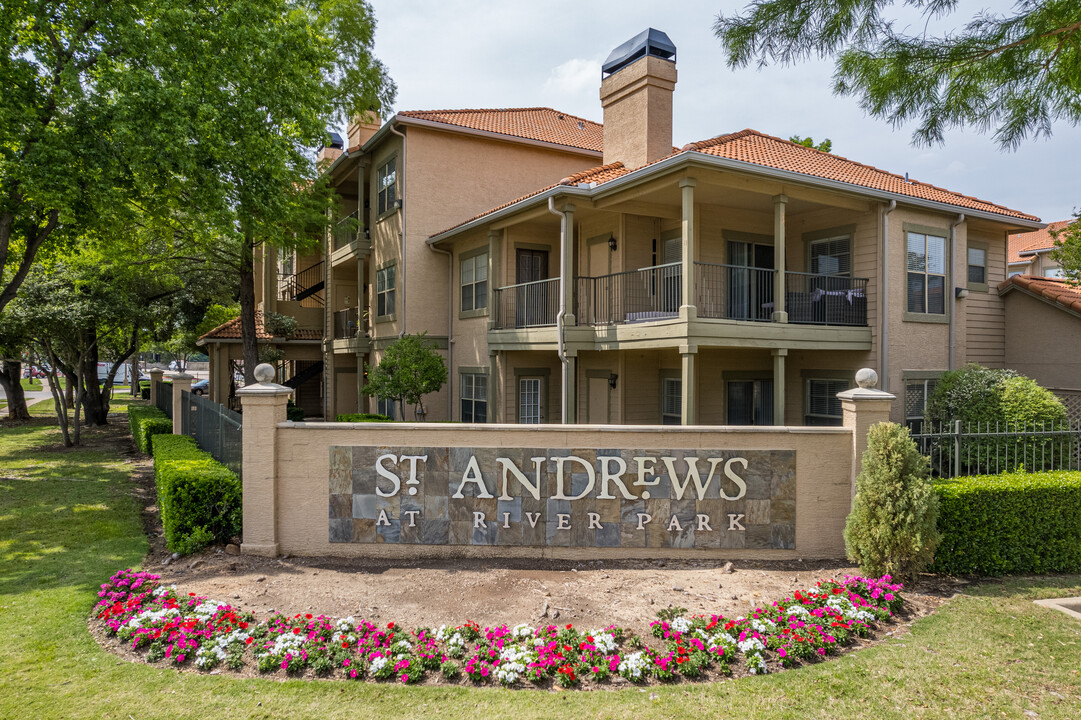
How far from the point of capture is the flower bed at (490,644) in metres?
5.32

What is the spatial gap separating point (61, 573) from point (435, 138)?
1447 cm

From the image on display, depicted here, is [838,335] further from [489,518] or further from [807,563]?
[489,518]

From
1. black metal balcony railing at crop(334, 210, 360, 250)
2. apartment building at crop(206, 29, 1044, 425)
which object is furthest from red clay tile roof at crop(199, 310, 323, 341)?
apartment building at crop(206, 29, 1044, 425)

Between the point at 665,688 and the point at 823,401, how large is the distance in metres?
11.2

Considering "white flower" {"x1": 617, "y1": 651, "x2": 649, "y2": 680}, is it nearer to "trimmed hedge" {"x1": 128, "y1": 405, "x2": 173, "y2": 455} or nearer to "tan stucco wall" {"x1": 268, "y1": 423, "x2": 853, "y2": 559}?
"tan stucco wall" {"x1": 268, "y1": 423, "x2": 853, "y2": 559}

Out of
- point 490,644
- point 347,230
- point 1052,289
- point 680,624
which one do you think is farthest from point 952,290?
point 347,230

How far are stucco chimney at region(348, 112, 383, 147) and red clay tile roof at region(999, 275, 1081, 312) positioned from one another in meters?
20.2

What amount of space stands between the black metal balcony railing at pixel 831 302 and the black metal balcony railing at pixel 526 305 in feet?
17.8

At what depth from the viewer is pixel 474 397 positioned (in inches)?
703

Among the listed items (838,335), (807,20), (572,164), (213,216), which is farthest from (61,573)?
(572,164)

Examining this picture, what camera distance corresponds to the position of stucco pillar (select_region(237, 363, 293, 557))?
8.09 meters

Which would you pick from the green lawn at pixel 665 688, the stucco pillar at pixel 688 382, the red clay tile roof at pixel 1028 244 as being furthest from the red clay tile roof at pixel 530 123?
the red clay tile roof at pixel 1028 244

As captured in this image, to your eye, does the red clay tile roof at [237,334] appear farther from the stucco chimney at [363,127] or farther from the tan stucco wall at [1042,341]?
the tan stucco wall at [1042,341]

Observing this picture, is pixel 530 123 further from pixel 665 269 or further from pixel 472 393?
pixel 472 393
